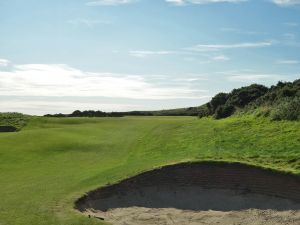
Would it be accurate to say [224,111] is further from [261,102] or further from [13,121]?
[13,121]

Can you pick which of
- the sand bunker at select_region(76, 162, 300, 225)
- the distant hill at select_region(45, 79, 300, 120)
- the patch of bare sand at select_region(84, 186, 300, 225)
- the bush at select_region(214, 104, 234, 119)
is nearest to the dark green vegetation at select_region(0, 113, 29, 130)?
the distant hill at select_region(45, 79, 300, 120)

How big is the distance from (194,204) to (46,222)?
8000mm

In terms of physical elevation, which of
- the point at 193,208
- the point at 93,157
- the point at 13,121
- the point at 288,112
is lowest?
the point at 193,208

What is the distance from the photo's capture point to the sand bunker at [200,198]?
65.0 ft

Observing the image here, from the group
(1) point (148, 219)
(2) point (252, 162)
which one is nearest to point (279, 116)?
(2) point (252, 162)

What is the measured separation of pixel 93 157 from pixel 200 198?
14.2 metres

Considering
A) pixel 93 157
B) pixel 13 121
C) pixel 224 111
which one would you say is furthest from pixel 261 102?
pixel 13 121

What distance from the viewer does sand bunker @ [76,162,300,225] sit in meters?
19.8

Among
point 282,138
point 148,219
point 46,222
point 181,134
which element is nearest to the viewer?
point 46,222

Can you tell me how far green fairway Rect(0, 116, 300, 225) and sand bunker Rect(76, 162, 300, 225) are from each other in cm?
96

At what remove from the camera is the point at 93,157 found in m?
35.2

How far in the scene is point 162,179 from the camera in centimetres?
2434

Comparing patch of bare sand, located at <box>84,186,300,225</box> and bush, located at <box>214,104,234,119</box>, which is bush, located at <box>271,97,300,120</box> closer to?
patch of bare sand, located at <box>84,186,300,225</box>

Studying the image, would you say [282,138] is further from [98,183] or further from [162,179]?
[98,183]
